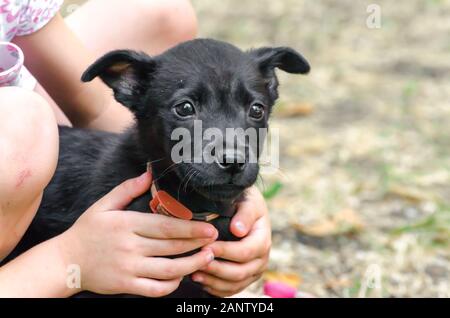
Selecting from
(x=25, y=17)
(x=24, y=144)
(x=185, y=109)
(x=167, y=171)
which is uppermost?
(x=25, y=17)

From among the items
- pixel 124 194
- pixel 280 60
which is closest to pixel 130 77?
pixel 124 194

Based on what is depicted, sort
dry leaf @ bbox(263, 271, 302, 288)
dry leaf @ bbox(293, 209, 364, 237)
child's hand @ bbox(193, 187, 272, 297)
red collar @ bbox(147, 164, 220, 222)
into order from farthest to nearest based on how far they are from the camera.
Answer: dry leaf @ bbox(293, 209, 364, 237) → dry leaf @ bbox(263, 271, 302, 288) → child's hand @ bbox(193, 187, 272, 297) → red collar @ bbox(147, 164, 220, 222)

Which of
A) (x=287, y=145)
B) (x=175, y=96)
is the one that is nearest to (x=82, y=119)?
(x=175, y=96)

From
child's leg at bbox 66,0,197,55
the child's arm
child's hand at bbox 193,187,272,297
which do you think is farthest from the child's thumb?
child's leg at bbox 66,0,197,55

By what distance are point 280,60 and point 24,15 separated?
3.34ft

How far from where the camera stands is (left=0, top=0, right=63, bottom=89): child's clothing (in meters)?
2.84

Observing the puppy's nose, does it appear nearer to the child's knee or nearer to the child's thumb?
the child's thumb

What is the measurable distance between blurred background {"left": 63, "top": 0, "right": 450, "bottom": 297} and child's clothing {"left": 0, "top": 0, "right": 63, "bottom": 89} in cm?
146

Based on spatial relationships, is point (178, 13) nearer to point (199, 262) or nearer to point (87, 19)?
point (87, 19)

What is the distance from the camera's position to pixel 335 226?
3.92 metres

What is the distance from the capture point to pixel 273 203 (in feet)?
13.7

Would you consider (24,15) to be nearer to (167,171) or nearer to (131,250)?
(167,171)

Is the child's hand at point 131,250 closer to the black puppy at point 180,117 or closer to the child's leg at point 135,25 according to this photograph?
the black puppy at point 180,117

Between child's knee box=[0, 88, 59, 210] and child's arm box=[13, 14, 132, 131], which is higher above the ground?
child's arm box=[13, 14, 132, 131]
